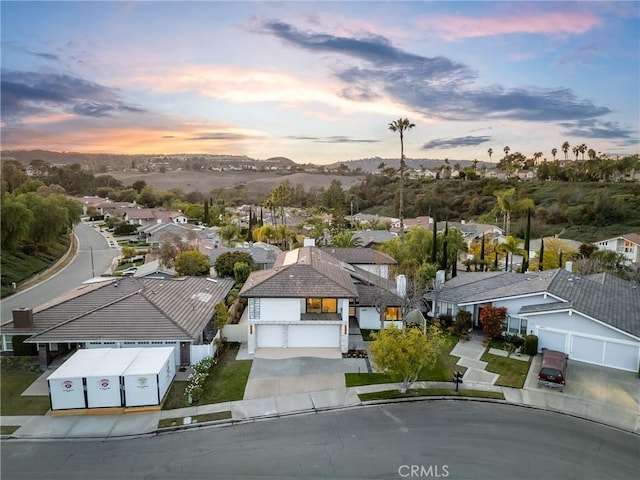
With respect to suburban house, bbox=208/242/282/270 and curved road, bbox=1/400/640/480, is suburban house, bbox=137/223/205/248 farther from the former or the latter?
curved road, bbox=1/400/640/480

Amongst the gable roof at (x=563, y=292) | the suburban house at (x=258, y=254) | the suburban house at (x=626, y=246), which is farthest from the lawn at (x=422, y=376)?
the suburban house at (x=626, y=246)

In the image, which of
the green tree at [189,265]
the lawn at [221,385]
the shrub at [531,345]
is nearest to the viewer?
the lawn at [221,385]

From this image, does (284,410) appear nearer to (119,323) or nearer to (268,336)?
(268,336)

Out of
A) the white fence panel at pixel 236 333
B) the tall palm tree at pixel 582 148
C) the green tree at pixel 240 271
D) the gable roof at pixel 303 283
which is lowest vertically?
the white fence panel at pixel 236 333

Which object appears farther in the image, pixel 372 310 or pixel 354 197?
pixel 354 197

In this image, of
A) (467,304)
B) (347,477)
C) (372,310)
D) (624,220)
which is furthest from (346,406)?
(624,220)

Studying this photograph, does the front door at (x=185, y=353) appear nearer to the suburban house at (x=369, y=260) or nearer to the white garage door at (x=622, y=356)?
the suburban house at (x=369, y=260)

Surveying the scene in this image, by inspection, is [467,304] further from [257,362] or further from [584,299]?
[257,362]

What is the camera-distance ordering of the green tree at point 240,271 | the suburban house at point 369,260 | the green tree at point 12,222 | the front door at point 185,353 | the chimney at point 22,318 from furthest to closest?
the green tree at point 12,222
the green tree at point 240,271
the suburban house at point 369,260
the chimney at point 22,318
the front door at point 185,353
